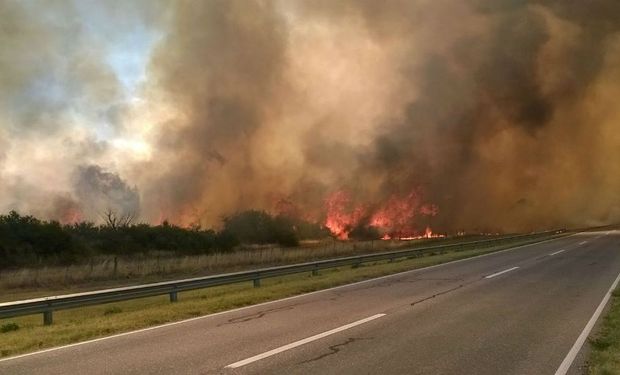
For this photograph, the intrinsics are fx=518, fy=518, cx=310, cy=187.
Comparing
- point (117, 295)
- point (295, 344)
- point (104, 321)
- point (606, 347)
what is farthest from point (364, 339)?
point (117, 295)

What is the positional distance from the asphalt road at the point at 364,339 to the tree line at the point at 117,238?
27379 mm

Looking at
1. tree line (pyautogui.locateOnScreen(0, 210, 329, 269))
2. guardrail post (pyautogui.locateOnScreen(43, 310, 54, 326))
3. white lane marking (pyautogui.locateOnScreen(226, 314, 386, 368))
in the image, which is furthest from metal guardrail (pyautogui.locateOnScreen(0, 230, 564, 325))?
tree line (pyautogui.locateOnScreen(0, 210, 329, 269))

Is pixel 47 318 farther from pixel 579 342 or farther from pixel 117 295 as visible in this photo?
pixel 579 342

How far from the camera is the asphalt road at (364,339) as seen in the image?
6.55 meters

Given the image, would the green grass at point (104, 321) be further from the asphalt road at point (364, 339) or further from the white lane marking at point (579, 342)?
the white lane marking at point (579, 342)

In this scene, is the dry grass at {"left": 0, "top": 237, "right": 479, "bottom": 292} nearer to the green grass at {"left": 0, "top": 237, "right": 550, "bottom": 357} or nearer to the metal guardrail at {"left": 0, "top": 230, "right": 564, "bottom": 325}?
the green grass at {"left": 0, "top": 237, "right": 550, "bottom": 357}

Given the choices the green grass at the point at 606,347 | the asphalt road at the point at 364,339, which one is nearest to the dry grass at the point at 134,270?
the asphalt road at the point at 364,339

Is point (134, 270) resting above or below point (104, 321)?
above

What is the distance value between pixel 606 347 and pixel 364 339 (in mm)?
3500

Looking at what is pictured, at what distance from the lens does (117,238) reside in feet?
145

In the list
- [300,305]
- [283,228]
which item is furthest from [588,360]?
[283,228]

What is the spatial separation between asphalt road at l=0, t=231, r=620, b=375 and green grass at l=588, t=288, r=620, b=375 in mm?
349

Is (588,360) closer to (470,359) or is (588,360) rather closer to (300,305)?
(470,359)

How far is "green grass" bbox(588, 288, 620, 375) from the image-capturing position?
A: 6.27 metres
